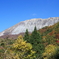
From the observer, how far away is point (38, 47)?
35.6m

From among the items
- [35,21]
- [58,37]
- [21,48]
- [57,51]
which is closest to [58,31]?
[58,37]

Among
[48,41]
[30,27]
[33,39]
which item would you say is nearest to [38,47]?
[33,39]

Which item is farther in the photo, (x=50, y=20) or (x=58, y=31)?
(x=50, y=20)

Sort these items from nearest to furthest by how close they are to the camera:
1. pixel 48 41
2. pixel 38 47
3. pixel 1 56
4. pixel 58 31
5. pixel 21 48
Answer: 1. pixel 1 56
2. pixel 21 48
3. pixel 38 47
4. pixel 48 41
5. pixel 58 31

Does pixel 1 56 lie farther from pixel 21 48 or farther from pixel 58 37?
pixel 58 37

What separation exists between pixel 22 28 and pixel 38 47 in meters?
152

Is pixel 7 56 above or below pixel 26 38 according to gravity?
below

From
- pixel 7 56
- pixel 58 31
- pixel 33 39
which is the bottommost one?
pixel 7 56

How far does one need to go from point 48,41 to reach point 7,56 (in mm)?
33931

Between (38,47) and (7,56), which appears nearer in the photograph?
(7,56)

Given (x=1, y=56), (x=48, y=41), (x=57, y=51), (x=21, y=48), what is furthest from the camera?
(x=48, y=41)

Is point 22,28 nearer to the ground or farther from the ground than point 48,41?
farther from the ground

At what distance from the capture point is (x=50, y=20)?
184000 millimetres

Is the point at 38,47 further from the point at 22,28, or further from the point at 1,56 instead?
the point at 22,28
